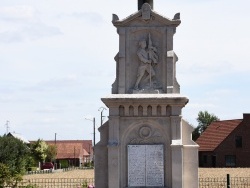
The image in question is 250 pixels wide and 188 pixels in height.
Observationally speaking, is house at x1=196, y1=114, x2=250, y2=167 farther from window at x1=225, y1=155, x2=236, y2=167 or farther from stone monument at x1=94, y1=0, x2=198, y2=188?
stone monument at x1=94, y1=0, x2=198, y2=188

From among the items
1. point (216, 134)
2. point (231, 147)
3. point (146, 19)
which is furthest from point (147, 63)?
point (216, 134)

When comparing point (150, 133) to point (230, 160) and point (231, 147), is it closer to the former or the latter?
point (231, 147)

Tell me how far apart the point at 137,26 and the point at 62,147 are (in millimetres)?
91309

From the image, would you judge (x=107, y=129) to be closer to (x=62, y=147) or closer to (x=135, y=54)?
(x=135, y=54)

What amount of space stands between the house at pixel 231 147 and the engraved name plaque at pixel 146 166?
51.1 metres

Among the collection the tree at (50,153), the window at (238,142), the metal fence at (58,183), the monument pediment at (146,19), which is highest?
the monument pediment at (146,19)

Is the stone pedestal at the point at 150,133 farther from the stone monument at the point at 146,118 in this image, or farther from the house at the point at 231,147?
the house at the point at 231,147

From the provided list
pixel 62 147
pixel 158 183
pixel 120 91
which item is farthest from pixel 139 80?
pixel 62 147

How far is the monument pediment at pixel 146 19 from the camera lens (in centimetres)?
1741

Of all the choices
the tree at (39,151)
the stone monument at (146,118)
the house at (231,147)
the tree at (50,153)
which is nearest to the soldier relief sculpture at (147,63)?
the stone monument at (146,118)

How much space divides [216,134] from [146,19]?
184 feet

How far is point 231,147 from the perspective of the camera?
6794cm

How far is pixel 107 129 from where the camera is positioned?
17562 mm

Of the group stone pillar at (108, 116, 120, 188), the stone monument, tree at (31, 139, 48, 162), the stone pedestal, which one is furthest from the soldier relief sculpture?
tree at (31, 139, 48, 162)
